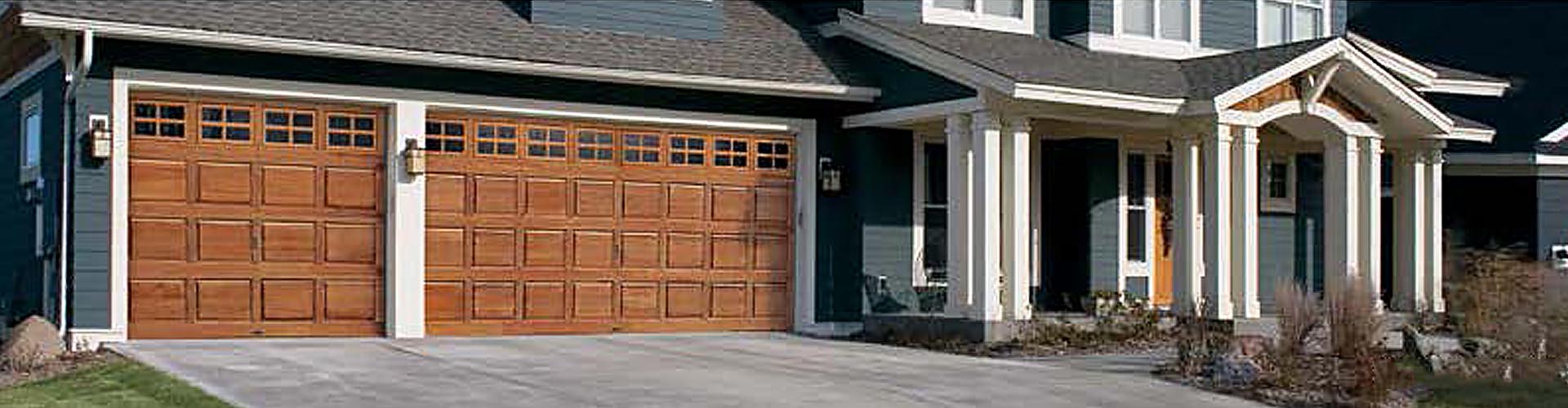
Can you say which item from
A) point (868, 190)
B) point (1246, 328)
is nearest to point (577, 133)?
point (868, 190)

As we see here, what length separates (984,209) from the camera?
17.7 metres

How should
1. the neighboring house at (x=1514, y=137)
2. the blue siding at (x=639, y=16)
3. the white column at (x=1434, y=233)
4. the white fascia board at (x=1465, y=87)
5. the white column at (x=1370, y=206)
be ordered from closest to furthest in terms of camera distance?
the blue siding at (x=639, y=16), the white column at (x=1370, y=206), the white fascia board at (x=1465, y=87), the white column at (x=1434, y=233), the neighboring house at (x=1514, y=137)

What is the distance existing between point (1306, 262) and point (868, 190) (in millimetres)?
7385

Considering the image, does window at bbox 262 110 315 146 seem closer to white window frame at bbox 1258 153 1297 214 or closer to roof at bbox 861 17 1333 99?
roof at bbox 861 17 1333 99

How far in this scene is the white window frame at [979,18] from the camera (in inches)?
802

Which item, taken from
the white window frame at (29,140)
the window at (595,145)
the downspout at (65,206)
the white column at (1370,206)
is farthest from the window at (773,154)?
the white window frame at (29,140)

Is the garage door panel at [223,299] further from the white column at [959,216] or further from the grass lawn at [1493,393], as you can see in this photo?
the grass lawn at [1493,393]

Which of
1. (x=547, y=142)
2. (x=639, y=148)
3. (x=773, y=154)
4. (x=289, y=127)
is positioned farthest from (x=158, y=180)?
(x=773, y=154)

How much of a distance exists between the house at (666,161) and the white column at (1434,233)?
59 mm

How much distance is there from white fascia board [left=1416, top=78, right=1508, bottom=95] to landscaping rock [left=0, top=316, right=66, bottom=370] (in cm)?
1518

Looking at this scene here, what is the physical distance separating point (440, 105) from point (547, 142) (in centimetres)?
130

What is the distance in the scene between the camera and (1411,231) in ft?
70.9

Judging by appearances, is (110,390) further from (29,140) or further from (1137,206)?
(1137,206)

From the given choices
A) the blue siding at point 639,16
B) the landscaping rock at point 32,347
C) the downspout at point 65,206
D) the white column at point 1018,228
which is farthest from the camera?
the blue siding at point 639,16
